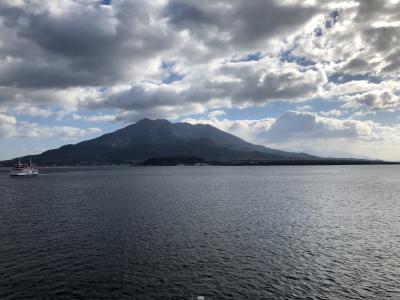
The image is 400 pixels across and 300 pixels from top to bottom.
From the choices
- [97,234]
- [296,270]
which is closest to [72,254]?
[97,234]

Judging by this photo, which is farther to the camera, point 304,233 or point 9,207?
point 9,207

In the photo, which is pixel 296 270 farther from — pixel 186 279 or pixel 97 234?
pixel 97 234

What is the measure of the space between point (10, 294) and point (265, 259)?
120ft

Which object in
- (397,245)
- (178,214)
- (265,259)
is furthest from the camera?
(178,214)

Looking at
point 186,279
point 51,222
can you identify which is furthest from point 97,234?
point 186,279

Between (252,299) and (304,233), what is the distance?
34894 mm

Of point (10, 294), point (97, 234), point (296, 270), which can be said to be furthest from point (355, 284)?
point (97, 234)

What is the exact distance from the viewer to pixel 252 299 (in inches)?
1439

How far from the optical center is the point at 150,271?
45.0 metres

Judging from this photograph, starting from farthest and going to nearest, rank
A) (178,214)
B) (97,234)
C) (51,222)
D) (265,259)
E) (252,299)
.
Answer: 1. (178,214)
2. (51,222)
3. (97,234)
4. (265,259)
5. (252,299)

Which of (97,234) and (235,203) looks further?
(235,203)

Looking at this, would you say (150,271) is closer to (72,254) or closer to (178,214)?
(72,254)

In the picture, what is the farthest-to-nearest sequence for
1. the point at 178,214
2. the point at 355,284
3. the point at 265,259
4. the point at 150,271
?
1. the point at 178,214
2. the point at 265,259
3. the point at 150,271
4. the point at 355,284

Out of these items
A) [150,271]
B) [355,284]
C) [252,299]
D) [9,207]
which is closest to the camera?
[252,299]
